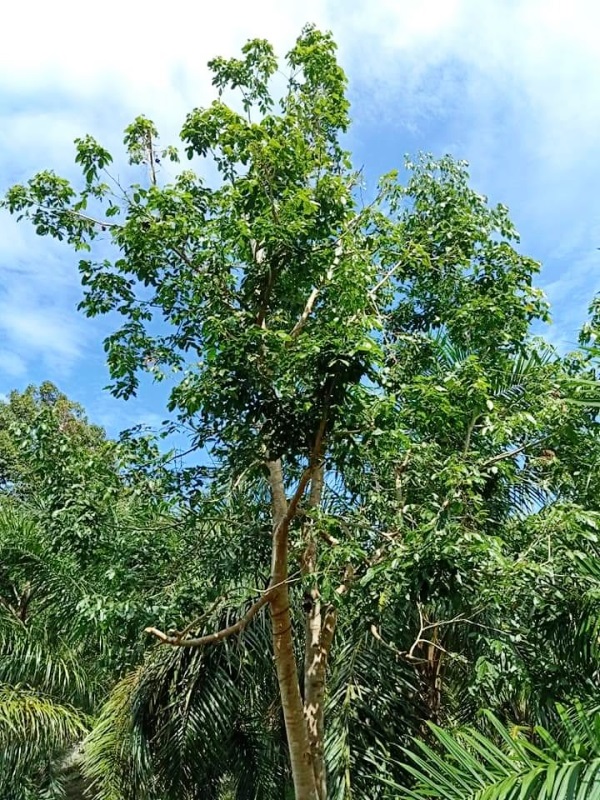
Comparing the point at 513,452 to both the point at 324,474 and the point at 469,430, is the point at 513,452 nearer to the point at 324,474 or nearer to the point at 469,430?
the point at 469,430

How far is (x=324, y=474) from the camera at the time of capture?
6496mm

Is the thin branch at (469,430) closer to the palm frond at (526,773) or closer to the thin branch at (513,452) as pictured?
the thin branch at (513,452)

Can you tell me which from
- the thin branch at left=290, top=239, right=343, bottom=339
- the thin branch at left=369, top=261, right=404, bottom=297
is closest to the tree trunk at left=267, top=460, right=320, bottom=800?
the thin branch at left=290, top=239, right=343, bottom=339

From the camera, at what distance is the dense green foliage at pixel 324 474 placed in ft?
15.0

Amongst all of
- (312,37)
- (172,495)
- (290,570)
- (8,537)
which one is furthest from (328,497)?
(312,37)

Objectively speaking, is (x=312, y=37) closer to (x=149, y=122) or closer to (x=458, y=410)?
(x=149, y=122)

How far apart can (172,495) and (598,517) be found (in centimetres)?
294

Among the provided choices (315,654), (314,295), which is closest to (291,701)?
(315,654)

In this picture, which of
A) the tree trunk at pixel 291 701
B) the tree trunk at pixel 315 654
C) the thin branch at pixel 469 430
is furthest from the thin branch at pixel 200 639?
the thin branch at pixel 469 430

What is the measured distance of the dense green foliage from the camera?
180 inches

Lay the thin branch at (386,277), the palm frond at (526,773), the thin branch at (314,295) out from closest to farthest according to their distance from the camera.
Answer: the palm frond at (526,773) < the thin branch at (314,295) < the thin branch at (386,277)

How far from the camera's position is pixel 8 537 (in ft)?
24.8

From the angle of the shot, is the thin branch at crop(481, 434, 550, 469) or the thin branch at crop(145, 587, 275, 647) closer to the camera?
the thin branch at crop(145, 587, 275, 647)

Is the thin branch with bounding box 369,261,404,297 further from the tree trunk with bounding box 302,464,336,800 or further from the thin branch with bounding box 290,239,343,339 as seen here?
the tree trunk with bounding box 302,464,336,800
